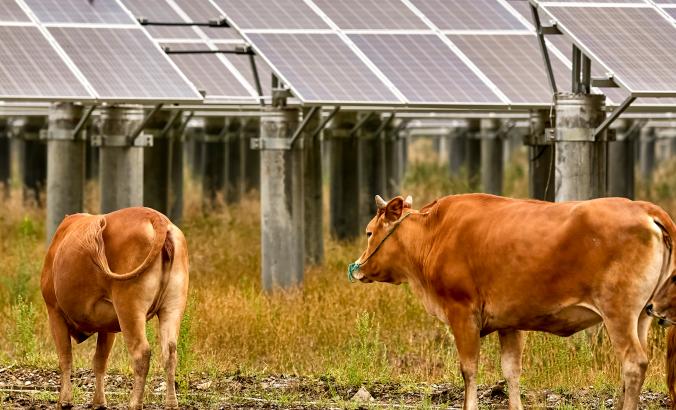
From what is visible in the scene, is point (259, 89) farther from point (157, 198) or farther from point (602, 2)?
point (602, 2)

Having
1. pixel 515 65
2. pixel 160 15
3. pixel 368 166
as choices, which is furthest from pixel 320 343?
pixel 368 166

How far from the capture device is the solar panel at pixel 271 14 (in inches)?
641

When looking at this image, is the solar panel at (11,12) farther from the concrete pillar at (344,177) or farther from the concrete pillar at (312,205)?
the concrete pillar at (344,177)

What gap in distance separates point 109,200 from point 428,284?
6.93 meters

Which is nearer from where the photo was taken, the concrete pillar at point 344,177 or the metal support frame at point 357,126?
the metal support frame at point 357,126

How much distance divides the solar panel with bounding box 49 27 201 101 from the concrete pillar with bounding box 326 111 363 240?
575 centimetres

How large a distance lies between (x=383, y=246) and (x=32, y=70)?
637 centimetres

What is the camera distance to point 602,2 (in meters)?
13.0

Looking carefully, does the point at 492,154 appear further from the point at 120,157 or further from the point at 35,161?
the point at 120,157

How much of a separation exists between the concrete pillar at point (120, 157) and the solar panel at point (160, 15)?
16.0 ft

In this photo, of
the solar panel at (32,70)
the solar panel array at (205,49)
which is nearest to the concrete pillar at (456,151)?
the solar panel array at (205,49)

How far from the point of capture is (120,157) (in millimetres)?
15508

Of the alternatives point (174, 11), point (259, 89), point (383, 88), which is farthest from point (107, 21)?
point (174, 11)

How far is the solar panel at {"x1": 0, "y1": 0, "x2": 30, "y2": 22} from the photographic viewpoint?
16125 millimetres
